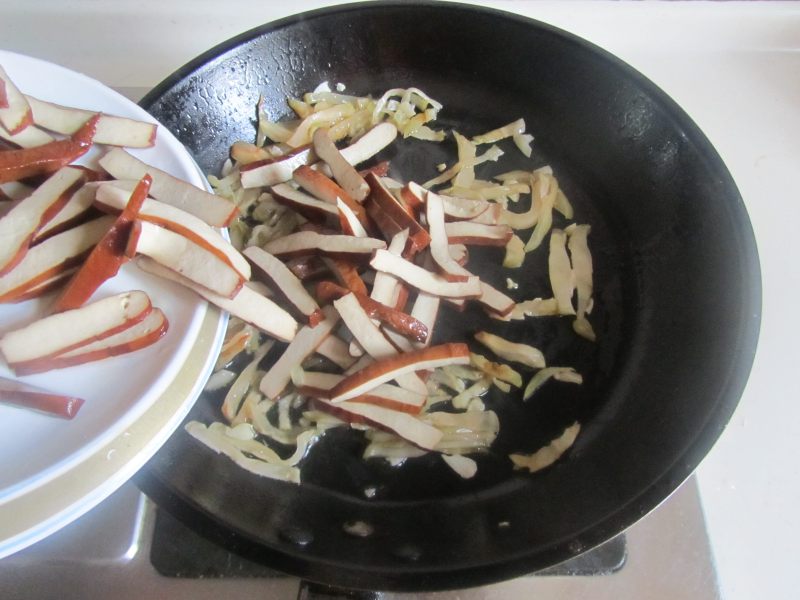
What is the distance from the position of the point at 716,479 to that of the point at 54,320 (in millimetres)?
919

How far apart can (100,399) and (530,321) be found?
2.11ft

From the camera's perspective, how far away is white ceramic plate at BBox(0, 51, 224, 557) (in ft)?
1.98

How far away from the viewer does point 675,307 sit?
1.00 meters

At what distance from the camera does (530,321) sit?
3.37ft

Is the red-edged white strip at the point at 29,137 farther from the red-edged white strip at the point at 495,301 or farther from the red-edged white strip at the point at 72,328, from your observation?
the red-edged white strip at the point at 495,301

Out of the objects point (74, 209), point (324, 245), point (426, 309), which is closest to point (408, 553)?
point (426, 309)

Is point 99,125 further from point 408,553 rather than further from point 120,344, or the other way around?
point 408,553

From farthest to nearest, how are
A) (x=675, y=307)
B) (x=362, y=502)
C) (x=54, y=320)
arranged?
(x=675, y=307), (x=362, y=502), (x=54, y=320)

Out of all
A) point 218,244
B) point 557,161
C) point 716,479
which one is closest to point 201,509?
point 218,244

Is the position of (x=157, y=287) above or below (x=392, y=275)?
above

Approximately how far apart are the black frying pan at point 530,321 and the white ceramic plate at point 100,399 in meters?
0.19

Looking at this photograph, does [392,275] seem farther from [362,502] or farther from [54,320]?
[54,320]

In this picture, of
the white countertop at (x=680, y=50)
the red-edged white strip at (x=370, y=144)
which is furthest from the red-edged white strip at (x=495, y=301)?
the white countertop at (x=680, y=50)

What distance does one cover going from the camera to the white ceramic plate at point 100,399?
60 centimetres
